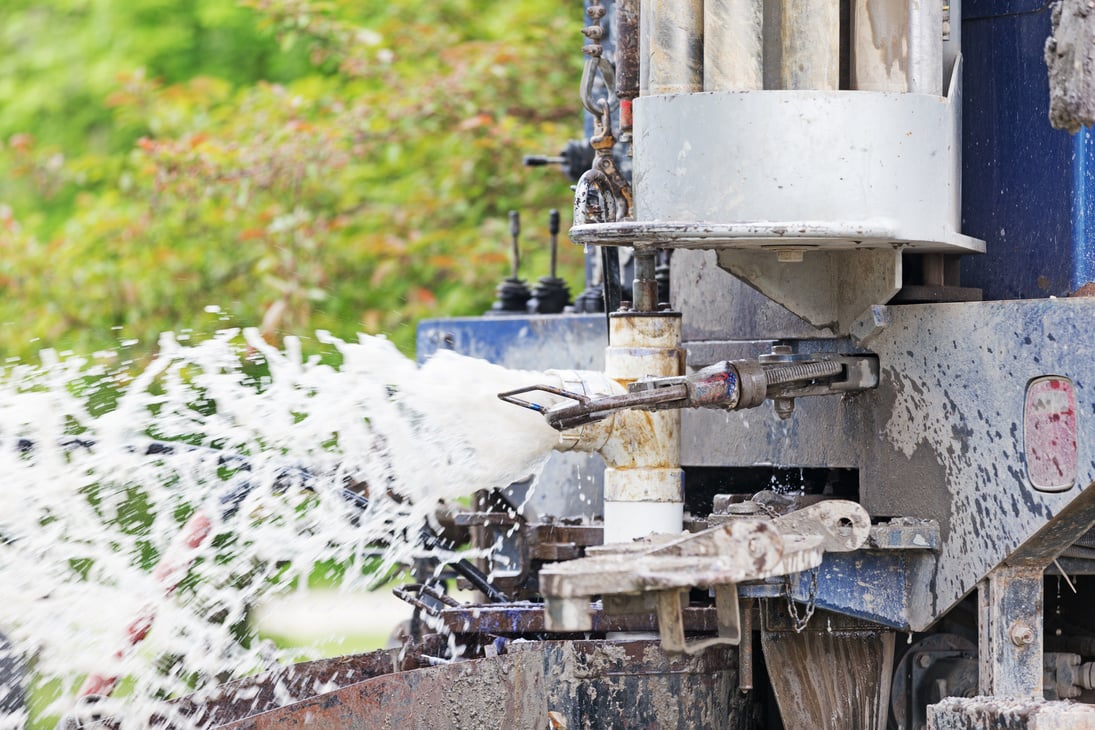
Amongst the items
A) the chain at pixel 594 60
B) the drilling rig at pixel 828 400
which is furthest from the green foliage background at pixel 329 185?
the drilling rig at pixel 828 400

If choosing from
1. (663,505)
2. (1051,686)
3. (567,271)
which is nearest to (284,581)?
(663,505)

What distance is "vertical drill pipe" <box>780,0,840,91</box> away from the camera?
3.06 m

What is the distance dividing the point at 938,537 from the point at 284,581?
56.7 inches

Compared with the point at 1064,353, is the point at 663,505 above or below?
below

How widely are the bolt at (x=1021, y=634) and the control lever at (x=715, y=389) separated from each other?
59cm

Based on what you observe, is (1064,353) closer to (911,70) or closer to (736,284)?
(911,70)

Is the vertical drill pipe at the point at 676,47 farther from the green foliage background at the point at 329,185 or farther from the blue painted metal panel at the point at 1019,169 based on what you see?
the green foliage background at the point at 329,185

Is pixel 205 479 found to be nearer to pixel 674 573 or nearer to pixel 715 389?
pixel 715 389

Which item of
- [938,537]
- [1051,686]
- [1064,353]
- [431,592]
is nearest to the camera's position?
[1064,353]

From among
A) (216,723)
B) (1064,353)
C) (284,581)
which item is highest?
(1064,353)

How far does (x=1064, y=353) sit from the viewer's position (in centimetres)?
290

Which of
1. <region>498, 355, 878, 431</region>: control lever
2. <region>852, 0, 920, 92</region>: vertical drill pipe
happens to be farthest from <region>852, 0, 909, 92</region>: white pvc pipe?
<region>498, 355, 878, 431</region>: control lever

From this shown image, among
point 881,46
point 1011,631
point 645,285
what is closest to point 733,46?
point 881,46

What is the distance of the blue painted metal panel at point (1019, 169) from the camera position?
3168mm
